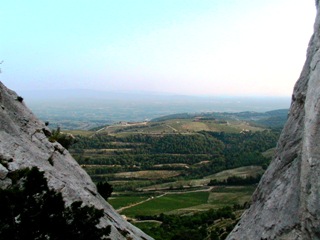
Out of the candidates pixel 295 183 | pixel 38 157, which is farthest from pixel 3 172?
pixel 295 183

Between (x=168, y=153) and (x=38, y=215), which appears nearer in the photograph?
(x=38, y=215)

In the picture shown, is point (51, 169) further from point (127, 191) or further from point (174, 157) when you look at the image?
point (174, 157)

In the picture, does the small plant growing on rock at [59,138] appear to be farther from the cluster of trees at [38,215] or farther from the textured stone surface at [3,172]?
the cluster of trees at [38,215]

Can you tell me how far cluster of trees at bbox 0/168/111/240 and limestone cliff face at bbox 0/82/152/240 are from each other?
3.04m

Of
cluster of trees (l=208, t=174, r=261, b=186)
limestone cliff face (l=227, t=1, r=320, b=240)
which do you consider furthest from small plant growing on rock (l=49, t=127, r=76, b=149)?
cluster of trees (l=208, t=174, r=261, b=186)

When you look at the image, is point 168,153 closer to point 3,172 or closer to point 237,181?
point 237,181

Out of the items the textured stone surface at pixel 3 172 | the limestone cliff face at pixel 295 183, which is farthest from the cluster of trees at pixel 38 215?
the limestone cliff face at pixel 295 183

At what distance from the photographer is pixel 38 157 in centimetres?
2072

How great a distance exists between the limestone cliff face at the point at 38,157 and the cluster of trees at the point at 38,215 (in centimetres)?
304

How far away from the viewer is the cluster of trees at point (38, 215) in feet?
39.9

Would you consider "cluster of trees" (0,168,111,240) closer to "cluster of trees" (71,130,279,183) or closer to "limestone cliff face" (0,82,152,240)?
"limestone cliff face" (0,82,152,240)

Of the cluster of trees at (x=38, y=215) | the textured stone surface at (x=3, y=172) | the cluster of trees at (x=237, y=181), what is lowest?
the cluster of trees at (x=237, y=181)

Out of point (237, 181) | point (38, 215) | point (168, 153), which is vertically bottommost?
point (237, 181)

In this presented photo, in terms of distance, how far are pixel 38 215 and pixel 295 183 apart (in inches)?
447
